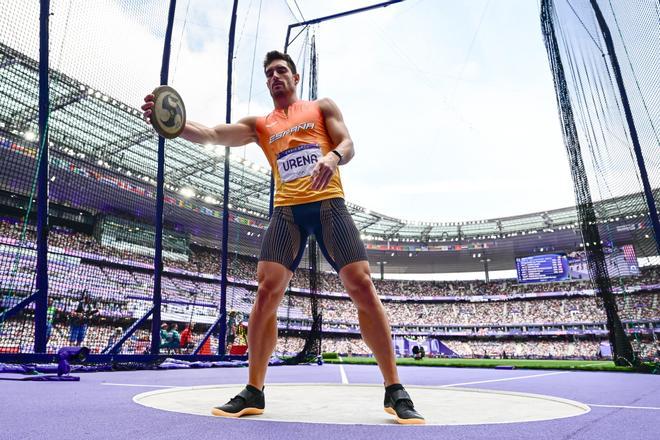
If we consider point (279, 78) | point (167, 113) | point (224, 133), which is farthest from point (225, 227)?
point (167, 113)

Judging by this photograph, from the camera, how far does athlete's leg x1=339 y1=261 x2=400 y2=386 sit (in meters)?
1.94

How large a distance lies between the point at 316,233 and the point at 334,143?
53 centimetres

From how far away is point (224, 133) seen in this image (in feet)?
7.82

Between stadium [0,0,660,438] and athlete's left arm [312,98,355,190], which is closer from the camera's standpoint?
athlete's left arm [312,98,355,190]

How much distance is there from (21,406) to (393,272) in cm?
4587

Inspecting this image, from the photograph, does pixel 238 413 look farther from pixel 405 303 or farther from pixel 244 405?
pixel 405 303

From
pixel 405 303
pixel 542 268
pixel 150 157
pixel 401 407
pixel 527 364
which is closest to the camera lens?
pixel 401 407

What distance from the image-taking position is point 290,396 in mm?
2566

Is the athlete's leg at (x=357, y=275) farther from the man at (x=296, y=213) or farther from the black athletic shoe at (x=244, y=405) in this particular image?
the black athletic shoe at (x=244, y=405)

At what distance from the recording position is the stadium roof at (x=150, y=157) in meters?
6.37

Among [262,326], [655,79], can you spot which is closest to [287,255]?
[262,326]

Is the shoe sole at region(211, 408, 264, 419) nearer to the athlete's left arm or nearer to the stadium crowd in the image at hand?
the athlete's left arm

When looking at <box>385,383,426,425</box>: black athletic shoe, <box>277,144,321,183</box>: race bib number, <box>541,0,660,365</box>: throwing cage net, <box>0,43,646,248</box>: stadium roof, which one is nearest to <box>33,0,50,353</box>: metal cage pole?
<box>0,43,646,248</box>: stadium roof

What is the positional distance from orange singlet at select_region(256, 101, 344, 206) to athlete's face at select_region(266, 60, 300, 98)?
0.36ft
